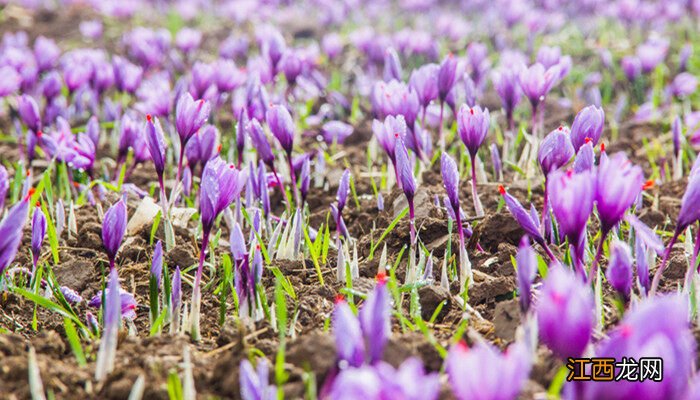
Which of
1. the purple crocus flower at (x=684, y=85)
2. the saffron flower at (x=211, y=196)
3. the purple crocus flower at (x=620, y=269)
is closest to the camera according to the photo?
the purple crocus flower at (x=620, y=269)

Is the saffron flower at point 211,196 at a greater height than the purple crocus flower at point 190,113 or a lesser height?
lesser

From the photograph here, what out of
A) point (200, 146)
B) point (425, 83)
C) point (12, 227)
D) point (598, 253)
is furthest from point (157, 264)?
point (425, 83)

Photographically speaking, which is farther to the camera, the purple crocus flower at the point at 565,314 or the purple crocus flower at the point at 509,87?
the purple crocus flower at the point at 509,87

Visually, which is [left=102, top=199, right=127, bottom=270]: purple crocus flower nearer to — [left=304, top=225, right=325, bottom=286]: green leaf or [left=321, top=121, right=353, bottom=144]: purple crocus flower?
[left=304, top=225, right=325, bottom=286]: green leaf

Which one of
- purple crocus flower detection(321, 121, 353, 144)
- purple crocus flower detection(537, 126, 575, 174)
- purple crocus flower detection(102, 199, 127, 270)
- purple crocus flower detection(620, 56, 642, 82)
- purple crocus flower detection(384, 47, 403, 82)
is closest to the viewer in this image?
purple crocus flower detection(102, 199, 127, 270)

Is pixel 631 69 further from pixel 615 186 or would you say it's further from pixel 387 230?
pixel 615 186

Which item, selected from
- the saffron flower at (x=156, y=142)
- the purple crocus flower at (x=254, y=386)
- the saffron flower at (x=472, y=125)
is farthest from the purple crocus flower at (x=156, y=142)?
the purple crocus flower at (x=254, y=386)

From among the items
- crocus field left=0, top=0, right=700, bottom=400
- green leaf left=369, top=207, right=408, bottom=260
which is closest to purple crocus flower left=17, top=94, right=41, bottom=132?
crocus field left=0, top=0, right=700, bottom=400

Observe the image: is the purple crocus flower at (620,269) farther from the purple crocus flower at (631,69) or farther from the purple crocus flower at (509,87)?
the purple crocus flower at (631,69)
